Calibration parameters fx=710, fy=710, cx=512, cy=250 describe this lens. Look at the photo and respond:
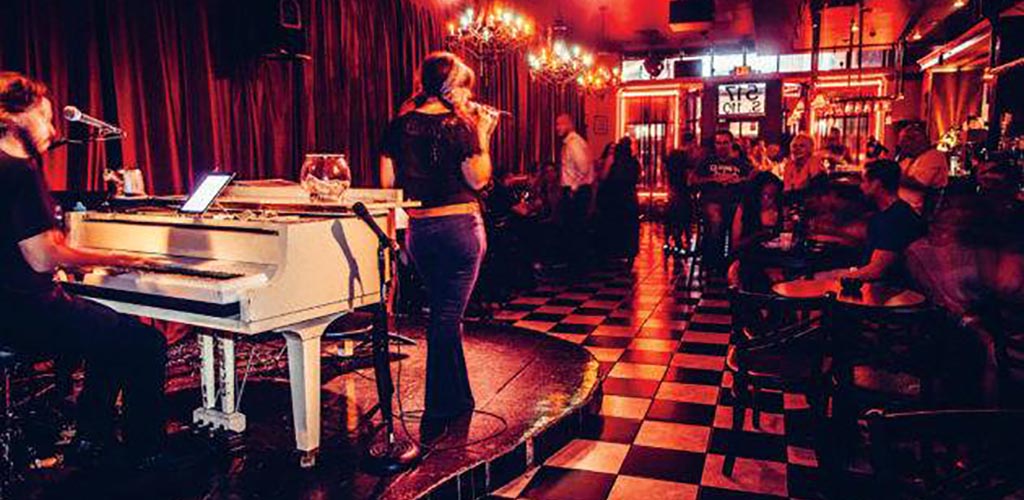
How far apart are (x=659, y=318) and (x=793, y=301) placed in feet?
9.76

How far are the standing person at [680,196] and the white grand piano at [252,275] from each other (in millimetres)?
6400

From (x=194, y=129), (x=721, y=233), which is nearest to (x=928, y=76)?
(x=721, y=233)

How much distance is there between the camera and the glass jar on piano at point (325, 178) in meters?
3.07

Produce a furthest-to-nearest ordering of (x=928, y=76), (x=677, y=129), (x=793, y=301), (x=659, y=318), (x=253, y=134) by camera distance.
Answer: (x=677, y=129) → (x=928, y=76) → (x=659, y=318) → (x=253, y=134) → (x=793, y=301)

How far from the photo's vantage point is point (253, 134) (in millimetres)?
5363

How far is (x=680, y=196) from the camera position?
30.0 ft

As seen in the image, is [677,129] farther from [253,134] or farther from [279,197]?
[279,197]

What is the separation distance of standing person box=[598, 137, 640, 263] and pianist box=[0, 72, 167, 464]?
6.76 m

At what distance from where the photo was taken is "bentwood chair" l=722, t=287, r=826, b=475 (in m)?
3.00

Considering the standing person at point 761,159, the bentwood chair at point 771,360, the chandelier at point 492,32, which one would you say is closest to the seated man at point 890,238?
the bentwood chair at point 771,360

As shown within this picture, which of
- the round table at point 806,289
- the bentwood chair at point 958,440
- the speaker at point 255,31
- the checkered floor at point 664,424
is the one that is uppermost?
the speaker at point 255,31

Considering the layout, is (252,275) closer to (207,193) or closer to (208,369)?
(207,193)

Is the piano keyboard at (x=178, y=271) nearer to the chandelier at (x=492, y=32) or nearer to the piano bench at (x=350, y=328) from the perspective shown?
the piano bench at (x=350, y=328)

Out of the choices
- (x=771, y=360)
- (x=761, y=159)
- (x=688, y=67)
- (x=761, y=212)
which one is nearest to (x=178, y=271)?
(x=771, y=360)
